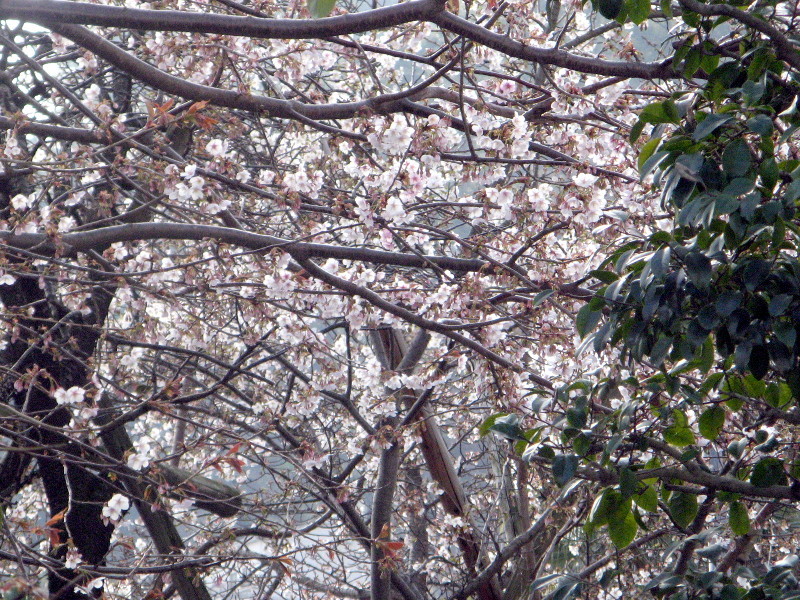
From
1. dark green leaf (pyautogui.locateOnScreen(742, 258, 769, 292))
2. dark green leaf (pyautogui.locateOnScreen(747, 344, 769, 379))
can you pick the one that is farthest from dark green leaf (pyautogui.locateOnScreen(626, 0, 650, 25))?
dark green leaf (pyautogui.locateOnScreen(747, 344, 769, 379))

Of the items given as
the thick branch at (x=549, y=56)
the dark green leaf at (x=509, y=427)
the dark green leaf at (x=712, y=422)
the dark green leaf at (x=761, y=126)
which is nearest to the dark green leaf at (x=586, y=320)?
the dark green leaf at (x=509, y=427)

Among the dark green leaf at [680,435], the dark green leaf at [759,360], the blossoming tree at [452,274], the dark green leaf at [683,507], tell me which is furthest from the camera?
the dark green leaf at [683,507]

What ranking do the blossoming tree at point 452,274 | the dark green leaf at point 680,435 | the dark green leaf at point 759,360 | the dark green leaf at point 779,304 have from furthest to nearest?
the dark green leaf at point 680,435 < the blossoming tree at point 452,274 < the dark green leaf at point 759,360 < the dark green leaf at point 779,304

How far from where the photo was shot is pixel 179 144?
399 cm

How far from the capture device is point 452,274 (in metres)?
3.62

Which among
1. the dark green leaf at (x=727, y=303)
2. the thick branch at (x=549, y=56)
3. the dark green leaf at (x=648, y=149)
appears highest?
the thick branch at (x=549, y=56)

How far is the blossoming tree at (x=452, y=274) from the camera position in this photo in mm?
1558

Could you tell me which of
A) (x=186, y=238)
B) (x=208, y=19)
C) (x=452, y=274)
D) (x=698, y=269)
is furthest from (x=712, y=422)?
(x=452, y=274)

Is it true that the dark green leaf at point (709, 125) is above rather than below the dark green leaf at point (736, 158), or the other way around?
above

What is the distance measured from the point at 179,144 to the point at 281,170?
77cm

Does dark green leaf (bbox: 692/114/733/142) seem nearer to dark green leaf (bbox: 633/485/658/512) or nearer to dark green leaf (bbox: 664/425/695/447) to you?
dark green leaf (bbox: 664/425/695/447)

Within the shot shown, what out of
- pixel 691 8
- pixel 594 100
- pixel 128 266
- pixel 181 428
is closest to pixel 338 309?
pixel 128 266

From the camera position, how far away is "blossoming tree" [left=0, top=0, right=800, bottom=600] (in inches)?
61.3

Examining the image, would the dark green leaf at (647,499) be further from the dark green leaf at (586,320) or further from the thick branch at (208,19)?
the thick branch at (208,19)
